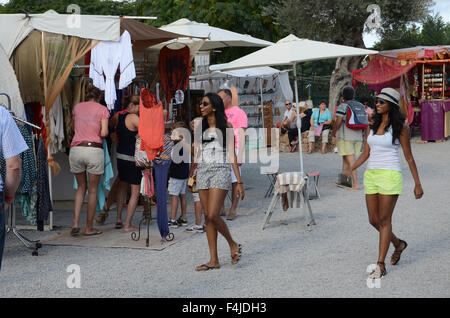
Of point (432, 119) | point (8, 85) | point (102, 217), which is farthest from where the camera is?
point (432, 119)

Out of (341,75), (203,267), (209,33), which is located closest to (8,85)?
(203,267)

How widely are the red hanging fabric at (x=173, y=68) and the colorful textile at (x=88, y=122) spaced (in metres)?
3.14

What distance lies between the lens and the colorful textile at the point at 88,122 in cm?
759

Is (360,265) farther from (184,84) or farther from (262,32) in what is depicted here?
(262,32)

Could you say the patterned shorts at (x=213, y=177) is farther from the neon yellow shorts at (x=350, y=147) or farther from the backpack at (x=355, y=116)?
the neon yellow shorts at (x=350, y=147)

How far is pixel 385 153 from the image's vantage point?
225 inches

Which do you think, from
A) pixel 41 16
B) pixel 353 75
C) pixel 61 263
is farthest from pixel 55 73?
pixel 353 75

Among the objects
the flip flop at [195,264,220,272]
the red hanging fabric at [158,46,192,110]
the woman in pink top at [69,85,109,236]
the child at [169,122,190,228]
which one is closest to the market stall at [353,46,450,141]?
the red hanging fabric at [158,46,192,110]

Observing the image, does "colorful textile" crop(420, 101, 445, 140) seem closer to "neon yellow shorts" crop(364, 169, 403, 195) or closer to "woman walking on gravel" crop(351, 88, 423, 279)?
"woman walking on gravel" crop(351, 88, 423, 279)

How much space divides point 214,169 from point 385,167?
65.6 inches

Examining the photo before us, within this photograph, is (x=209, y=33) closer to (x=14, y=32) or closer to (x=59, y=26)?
(x=59, y=26)

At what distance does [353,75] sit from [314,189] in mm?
10667

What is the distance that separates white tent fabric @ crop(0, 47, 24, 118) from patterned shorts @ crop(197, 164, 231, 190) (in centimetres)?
255

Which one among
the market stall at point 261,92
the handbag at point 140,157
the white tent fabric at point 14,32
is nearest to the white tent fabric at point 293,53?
the handbag at point 140,157
